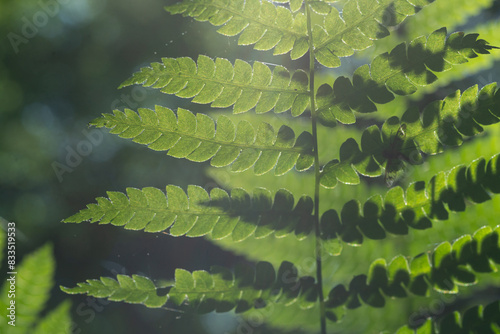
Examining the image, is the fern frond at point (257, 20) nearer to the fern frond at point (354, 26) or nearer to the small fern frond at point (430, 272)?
the fern frond at point (354, 26)

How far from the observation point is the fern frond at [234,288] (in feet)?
3.04

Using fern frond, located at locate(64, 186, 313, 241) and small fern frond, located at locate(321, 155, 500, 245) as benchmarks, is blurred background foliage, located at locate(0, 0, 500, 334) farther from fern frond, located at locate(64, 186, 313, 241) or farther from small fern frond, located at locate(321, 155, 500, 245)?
small fern frond, located at locate(321, 155, 500, 245)

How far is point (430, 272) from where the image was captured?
34.0 inches

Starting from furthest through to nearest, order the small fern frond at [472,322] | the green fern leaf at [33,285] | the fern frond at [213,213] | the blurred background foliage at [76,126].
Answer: the blurred background foliage at [76,126] < the green fern leaf at [33,285] < the fern frond at [213,213] < the small fern frond at [472,322]

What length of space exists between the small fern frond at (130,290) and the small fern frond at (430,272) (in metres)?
0.46

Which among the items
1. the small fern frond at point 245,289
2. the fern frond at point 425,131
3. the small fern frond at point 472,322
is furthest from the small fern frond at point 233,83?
the small fern frond at point 472,322

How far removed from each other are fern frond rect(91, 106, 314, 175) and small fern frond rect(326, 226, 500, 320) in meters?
0.35

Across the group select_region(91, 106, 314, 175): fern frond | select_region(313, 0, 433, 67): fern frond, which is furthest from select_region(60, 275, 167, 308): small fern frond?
select_region(313, 0, 433, 67): fern frond

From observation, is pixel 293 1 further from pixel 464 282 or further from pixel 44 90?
pixel 44 90

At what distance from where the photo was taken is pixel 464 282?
815 millimetres

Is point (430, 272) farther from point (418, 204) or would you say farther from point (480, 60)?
point (480, 60)

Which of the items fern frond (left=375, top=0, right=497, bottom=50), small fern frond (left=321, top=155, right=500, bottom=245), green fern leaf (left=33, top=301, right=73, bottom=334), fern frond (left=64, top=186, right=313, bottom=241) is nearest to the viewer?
small fern frond (left=321, top=155, right=500, bottom=245)

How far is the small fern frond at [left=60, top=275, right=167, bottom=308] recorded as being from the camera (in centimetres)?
89

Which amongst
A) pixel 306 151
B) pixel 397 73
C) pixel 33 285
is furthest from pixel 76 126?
pixel 397 73
